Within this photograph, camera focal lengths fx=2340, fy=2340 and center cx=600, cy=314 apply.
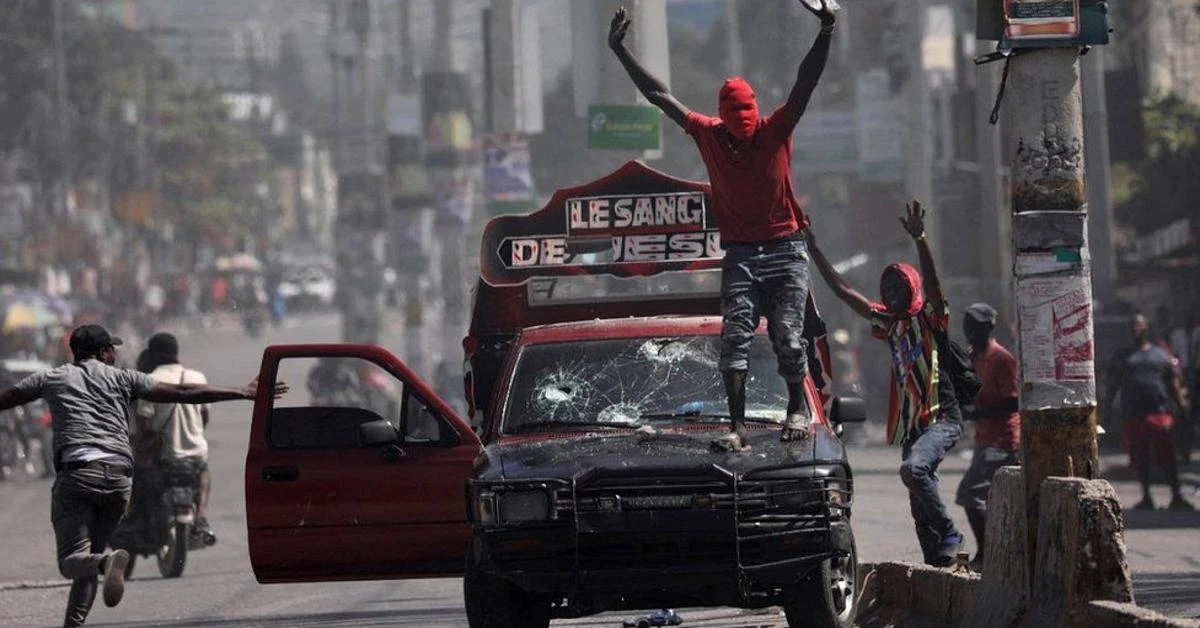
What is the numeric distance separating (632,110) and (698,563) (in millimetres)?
12207

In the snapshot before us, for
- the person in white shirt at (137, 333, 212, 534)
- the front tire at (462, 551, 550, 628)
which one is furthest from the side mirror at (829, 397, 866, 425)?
the person in white shirt at (137, 333, 212, 534)

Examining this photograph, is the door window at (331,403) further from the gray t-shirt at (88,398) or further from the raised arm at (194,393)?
the gray t-shirt at (88,398)

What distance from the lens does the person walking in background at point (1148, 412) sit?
1994 centimetres

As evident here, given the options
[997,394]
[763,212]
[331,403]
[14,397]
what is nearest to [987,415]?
[997,394]

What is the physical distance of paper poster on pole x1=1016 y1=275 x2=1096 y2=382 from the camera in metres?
8.78

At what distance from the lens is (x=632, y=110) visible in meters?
20.8

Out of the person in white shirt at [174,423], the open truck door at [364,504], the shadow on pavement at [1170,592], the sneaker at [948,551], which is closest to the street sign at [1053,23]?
the shadow on pavement at [1170,592]

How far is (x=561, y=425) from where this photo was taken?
32.5 ft

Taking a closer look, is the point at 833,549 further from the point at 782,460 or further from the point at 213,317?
the point at 213,317

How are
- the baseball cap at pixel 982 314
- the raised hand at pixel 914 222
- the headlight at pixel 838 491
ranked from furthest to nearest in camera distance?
the baseball cap at pixel 982 314
the raised hand at pixel 914 222
the headlight at pixel 838 491

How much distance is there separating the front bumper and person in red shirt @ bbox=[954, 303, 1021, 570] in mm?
3917

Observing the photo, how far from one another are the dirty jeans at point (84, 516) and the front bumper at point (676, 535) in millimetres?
3313

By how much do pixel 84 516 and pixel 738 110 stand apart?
4.06 m

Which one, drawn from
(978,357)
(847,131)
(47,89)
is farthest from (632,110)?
(47,89)
